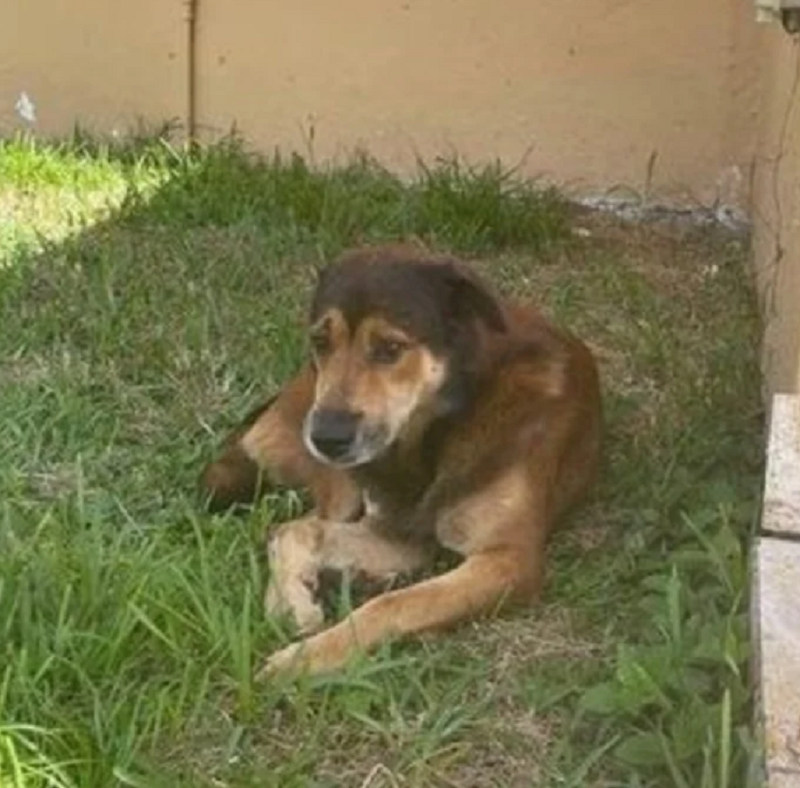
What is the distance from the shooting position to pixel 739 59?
6547mm

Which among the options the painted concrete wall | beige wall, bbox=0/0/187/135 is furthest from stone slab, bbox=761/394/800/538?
beige wall, bbox=0/0/187/135

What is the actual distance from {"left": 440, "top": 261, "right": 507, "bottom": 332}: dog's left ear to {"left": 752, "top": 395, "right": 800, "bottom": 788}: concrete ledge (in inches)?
22.6

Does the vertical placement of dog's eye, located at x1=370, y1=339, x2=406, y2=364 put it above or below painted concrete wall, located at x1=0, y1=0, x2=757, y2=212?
above

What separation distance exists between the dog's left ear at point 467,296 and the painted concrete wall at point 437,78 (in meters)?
3.08

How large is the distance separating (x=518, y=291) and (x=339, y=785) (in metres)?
2.69

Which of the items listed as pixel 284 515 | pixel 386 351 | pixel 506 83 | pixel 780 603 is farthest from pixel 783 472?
pixel 506 83

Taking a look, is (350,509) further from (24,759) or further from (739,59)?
(739,59)

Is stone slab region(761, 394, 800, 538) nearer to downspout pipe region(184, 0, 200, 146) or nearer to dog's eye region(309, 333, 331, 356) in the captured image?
dog's eye region(309, 333, 331, 356)

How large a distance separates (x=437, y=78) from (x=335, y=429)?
3637mm

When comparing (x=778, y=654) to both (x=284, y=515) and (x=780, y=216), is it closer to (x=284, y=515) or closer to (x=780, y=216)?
(x=284, y=515)

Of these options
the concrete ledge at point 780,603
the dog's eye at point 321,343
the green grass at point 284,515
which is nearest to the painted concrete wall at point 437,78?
the green grass at point 284,515

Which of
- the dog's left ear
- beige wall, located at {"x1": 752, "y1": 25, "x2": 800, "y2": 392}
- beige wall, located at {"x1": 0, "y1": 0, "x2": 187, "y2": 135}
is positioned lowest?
beige wall, located at {"x1": 0, "y1": 0, "x2": 187, "y2": 135}

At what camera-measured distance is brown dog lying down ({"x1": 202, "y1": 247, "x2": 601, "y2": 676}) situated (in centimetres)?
343

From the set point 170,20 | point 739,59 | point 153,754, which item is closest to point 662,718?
point 153,754
